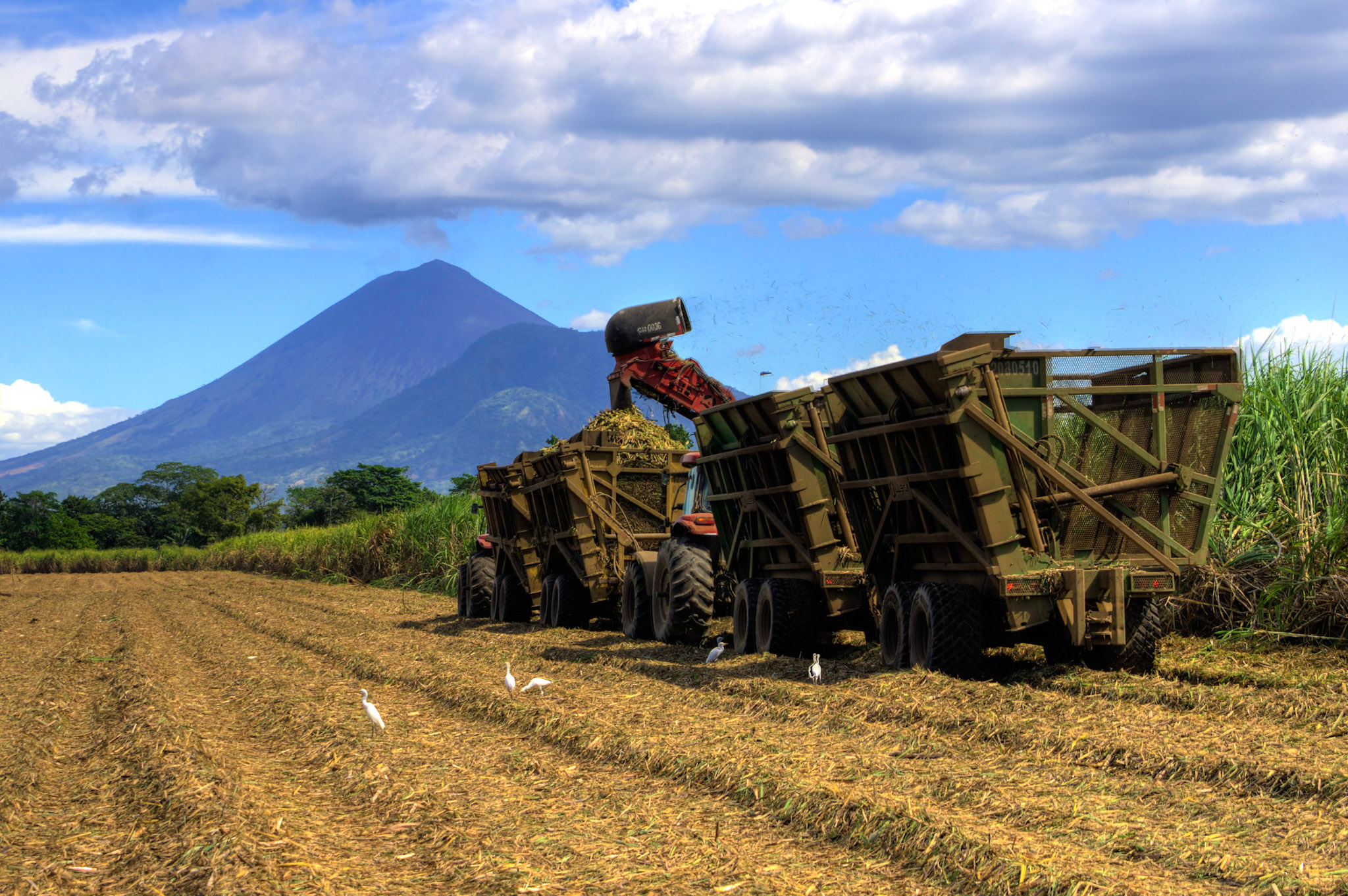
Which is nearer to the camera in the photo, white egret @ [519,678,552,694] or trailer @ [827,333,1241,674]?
trailer @ [827,333,1241,674]

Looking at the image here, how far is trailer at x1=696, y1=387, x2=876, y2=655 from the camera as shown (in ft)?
36.6

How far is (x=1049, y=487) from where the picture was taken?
8945 mm

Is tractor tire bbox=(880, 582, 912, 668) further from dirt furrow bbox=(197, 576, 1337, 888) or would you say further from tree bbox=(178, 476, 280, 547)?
tree bbox=(178, 476, 280, 547)

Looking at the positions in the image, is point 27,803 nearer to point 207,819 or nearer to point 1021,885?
point 207,819

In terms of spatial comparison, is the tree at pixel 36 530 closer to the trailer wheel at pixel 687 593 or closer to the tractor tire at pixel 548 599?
the tractor tire at pixel 548 599

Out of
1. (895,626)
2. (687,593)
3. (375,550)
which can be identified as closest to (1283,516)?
(895,626)

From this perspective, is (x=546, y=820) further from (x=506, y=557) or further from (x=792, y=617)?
(x=506, y=557)

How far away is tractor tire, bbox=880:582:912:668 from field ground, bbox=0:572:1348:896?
14.4 inches

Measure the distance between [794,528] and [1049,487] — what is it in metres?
3.10

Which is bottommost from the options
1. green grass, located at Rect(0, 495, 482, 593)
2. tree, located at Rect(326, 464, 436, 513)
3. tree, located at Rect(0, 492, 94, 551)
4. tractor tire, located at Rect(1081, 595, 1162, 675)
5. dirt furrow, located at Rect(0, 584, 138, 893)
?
dirt furrow, located at Rect(0, 584, 138, 893)

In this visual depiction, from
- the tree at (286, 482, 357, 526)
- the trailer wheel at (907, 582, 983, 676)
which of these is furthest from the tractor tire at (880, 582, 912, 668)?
the tree at (286, 482, 357, 526)

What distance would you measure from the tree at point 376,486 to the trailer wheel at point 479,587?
48.2 m

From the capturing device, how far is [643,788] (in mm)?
6391

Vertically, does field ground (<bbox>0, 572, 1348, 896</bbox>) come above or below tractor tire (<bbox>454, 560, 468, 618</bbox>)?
below
